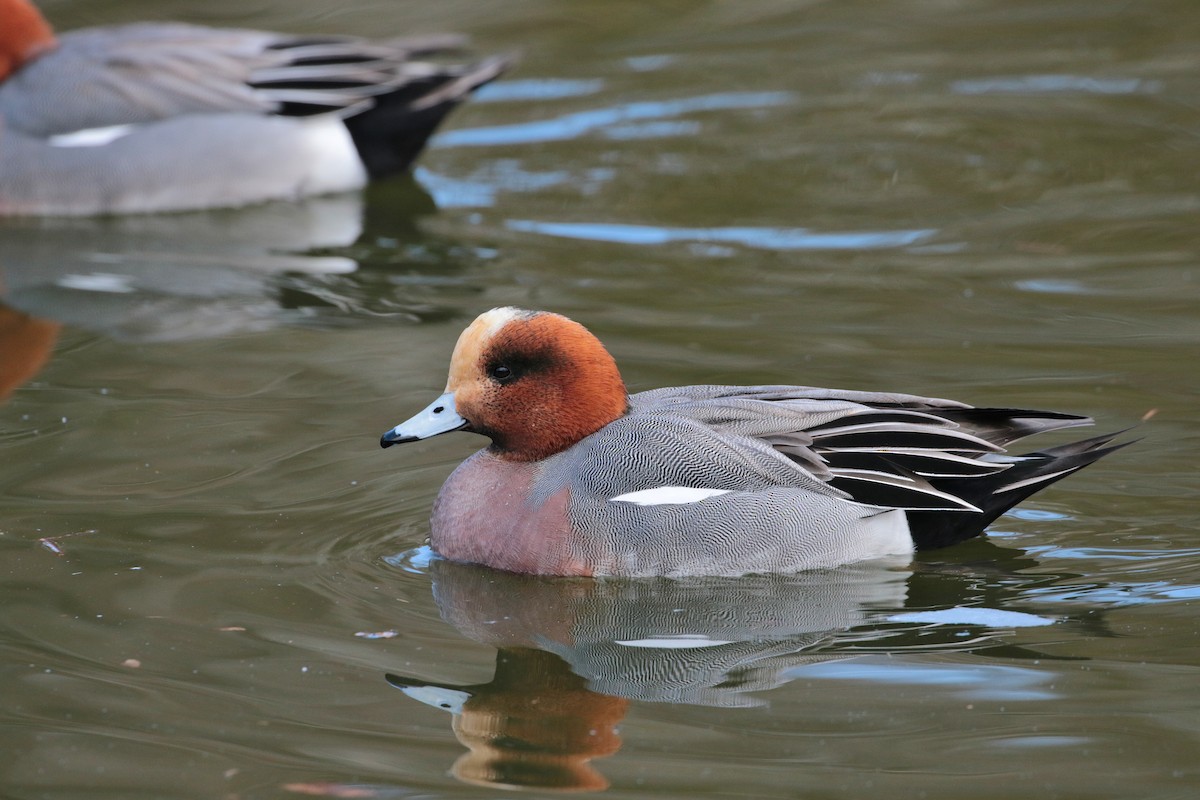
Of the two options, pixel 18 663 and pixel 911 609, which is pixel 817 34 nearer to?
pixel 911 609

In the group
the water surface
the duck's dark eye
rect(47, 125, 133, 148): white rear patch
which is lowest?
the water surface

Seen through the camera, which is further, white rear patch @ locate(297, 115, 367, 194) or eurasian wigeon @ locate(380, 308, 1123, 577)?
Answer: white rear patch @ locate(297, 115, 367, 194)

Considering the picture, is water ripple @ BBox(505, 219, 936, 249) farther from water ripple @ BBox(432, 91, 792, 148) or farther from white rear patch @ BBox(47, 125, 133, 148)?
white rear patch @ BBox(47, 125, 133, 148)

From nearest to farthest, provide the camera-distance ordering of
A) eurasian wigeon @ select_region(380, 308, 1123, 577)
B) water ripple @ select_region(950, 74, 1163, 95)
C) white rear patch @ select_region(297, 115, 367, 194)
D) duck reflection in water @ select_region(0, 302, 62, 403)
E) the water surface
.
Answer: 1. the water surface
2. eurasian wigeon @ select_region(380, 308, 1123, 577)
3. duck reflection in water @ select_region(0, 302, 62, 403)
4. white rear patch @ select_region(297, 115, 367, 194)
5. water ripple @ select_region(950, 74, 1163, 95)

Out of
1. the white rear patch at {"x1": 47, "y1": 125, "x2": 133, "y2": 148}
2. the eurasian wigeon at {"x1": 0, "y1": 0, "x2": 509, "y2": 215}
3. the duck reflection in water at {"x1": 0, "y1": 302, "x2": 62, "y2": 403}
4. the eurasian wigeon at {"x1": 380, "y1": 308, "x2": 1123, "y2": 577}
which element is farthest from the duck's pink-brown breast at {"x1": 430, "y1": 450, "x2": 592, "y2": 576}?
the white rear patch at {"x1": 47, "y1": 125, "x2": 133, "y2": 148}

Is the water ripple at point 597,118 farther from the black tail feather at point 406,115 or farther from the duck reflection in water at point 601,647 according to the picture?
the duck reflection in water at point 601,647

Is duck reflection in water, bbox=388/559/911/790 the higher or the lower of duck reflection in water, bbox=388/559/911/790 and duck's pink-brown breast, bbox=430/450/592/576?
the lower

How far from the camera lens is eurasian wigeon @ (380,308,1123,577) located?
487cm

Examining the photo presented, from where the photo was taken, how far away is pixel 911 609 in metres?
4.67

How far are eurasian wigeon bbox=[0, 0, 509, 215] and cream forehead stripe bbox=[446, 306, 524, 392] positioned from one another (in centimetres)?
441

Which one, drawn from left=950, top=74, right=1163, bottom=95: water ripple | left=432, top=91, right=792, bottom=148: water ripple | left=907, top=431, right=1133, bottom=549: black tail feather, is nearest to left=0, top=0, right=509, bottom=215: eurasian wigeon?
left=432, top=91, right=792, bottom=148: water ripple

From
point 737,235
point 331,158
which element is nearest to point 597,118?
point 331,158

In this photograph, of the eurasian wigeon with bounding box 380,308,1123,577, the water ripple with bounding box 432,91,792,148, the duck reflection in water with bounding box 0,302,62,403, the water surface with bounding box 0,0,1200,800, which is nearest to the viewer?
the water surface with bounding box 0,0,1200,800

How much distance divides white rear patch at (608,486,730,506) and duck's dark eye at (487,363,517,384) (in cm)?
50
